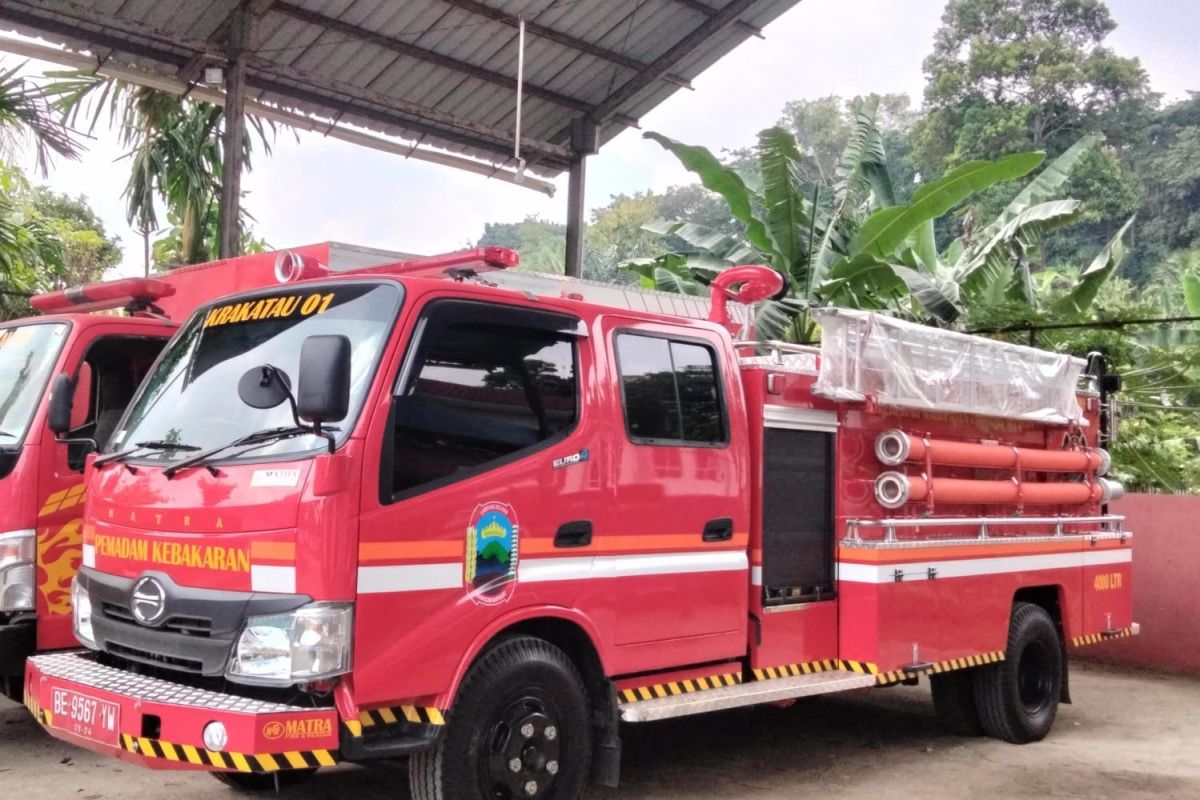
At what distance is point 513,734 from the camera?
4.47 meters

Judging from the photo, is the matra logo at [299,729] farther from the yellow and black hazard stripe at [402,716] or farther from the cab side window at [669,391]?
the cab side window at [669,391]

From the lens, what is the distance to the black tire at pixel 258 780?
549cm

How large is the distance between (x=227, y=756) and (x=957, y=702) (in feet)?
16.2

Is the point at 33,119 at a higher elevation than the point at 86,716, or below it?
higher

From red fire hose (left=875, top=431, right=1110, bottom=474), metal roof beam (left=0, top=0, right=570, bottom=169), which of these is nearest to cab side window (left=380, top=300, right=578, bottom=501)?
red fire hose (left=875, top=431, right=1110, bottom=474)

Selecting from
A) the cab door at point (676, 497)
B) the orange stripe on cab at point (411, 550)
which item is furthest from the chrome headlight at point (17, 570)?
the cab door at point (676, 497)

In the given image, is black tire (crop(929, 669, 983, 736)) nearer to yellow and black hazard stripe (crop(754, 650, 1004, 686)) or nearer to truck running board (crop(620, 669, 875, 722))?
yellow and black hazard stripe (crop(754, 650, 1004, 686))

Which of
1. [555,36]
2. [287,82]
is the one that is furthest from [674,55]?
[287,82]

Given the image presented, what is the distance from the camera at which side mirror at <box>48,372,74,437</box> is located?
548 centimetres

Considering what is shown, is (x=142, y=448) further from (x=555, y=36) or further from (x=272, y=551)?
(x=555, y=36)

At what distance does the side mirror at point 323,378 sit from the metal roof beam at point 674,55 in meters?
10.8

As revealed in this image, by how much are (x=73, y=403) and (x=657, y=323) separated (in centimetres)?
301

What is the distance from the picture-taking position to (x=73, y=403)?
580 cm

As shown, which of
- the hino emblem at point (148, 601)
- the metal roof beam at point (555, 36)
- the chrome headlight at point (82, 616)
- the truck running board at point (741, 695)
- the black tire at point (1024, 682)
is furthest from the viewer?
the metal roof beam at point (555, 36)
